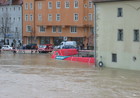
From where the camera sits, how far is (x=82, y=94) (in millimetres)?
27938

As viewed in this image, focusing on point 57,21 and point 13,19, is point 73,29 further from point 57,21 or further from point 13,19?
point 13,19

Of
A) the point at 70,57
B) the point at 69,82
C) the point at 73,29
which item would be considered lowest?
the point at 69,82

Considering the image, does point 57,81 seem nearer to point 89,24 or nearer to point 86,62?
point 86,62

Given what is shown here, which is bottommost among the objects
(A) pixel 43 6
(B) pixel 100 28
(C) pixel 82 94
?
(C) pixel 82 94

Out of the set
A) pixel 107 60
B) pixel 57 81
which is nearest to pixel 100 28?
pixel 107 60

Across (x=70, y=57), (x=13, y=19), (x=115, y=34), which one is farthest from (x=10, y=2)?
(x=115, y=34)

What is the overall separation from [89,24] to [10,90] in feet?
178

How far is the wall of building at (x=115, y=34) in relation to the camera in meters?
42.6

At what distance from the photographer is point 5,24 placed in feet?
313

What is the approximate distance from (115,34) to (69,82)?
12705mm

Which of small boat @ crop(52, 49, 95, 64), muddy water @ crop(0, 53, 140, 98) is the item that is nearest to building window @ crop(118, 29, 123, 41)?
muddy water @ crop(0, 53, 140, 98)

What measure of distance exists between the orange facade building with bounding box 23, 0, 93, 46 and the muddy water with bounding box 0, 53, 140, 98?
36.0 m

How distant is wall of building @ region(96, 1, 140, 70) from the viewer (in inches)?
1676

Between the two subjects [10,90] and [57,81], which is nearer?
[10,90]
